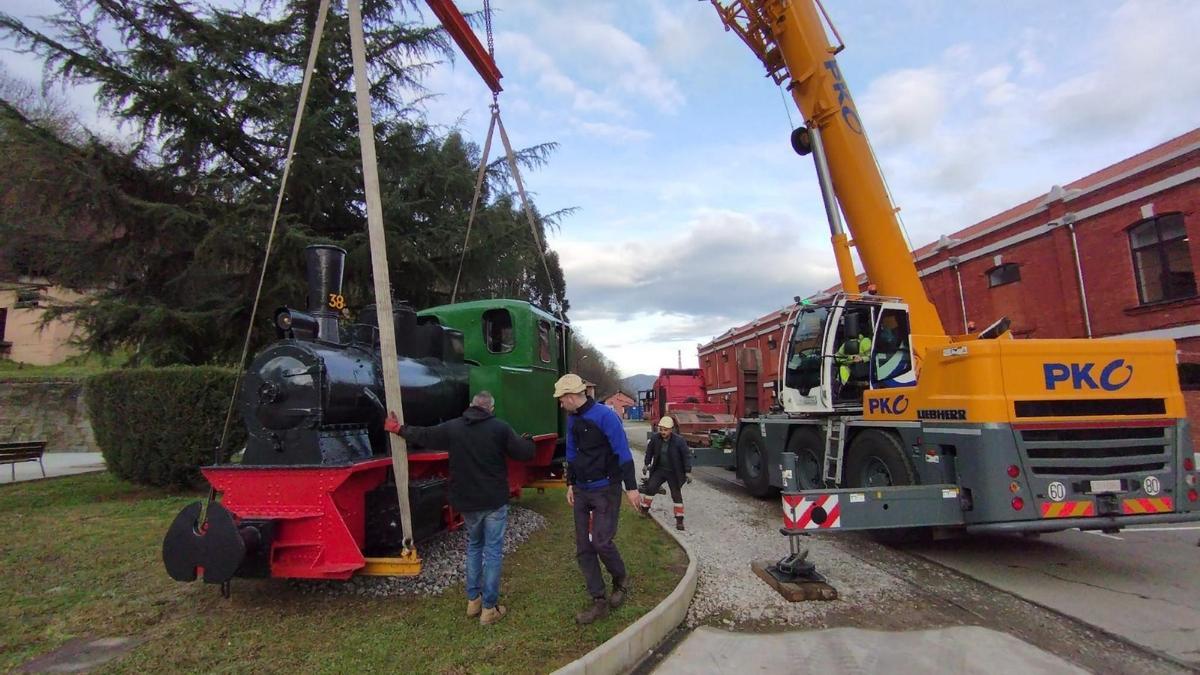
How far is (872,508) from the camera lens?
17.3 feet

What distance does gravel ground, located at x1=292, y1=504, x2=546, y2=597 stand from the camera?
4.93 m

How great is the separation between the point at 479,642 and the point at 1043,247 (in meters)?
17.3

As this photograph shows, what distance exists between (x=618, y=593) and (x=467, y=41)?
19.5 feet

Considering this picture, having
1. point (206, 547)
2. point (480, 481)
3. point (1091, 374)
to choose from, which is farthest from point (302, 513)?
point (1091, 374)

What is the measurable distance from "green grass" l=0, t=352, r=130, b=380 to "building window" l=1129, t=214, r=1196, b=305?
66.9 ft

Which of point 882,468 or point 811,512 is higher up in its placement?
point 882,468

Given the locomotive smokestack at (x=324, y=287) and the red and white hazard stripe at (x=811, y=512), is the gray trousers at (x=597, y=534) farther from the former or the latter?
the locomotive smokestack at (x=324, y=287)

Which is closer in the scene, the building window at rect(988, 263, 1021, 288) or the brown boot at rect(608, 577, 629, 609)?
the brown boot at rect(608, 577, 629, 609)

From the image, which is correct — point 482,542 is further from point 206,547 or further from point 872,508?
point 872,508

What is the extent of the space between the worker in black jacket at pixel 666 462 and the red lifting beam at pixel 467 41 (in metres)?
4.77

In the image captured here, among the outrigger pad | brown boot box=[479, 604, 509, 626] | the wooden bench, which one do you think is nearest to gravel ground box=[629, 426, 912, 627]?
brown boot box=[479, 604, 509, 626]

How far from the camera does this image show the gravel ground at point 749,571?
4605 millimetres

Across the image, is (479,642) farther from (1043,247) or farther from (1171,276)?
(1043,247)

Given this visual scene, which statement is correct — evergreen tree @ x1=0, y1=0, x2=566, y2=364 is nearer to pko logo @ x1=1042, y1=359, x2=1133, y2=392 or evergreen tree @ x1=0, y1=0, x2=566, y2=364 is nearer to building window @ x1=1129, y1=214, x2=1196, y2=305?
pko logo @ x1=1042, y1=359, x2=1133, y2=392
